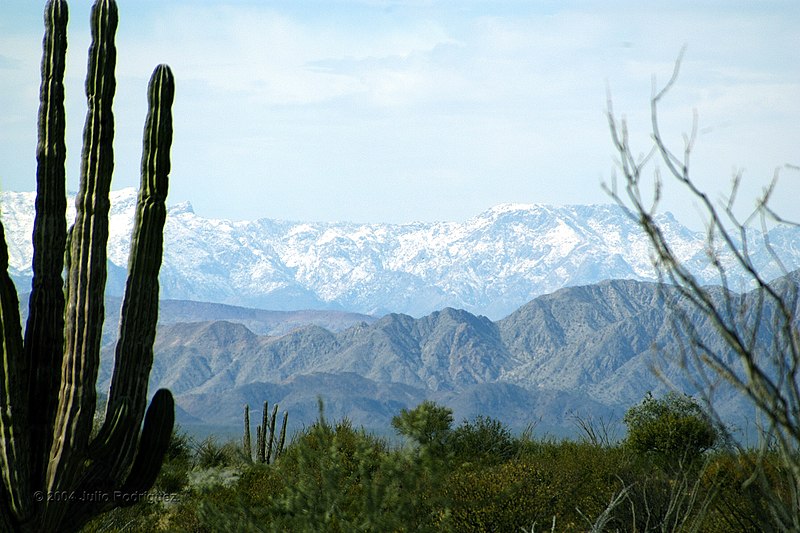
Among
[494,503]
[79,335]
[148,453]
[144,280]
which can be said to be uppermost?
[144,280]

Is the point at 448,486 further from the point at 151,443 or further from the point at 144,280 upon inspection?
the point at 144,280

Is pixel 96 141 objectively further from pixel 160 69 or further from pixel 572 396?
pixel 572 396

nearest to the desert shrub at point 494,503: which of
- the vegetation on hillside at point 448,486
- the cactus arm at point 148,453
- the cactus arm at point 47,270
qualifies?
the vegetation on hillside at point 448,486

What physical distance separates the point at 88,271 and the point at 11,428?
1.26 metres

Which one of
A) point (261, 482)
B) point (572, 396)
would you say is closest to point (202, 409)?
point (572, 396)

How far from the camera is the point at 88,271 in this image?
22.3 ft

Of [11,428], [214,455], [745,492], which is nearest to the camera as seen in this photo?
[745,492]

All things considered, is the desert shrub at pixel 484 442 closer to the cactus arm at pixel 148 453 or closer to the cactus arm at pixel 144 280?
the cactus arm at pixel 148 453

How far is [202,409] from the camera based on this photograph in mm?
182375

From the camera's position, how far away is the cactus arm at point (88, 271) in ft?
21.8

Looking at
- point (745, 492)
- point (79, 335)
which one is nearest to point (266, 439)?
point (79, 335)

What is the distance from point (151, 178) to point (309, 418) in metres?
166

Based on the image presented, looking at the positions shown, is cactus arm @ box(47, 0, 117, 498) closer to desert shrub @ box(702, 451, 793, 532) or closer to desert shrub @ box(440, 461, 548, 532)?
desert shrub @ box(440, 461, 548, 532)

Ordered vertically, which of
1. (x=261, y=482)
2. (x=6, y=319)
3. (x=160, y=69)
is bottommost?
(x=261, y=482)
